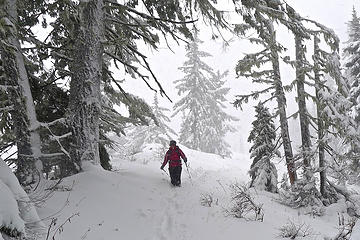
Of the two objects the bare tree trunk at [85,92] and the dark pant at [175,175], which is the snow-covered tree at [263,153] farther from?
the bare tree trunk at [85,92]

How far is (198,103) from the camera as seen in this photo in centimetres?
3619

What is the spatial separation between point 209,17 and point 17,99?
193 inches

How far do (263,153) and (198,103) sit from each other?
22293 millimetres

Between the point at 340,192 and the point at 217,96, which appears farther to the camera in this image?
the point at 217,96

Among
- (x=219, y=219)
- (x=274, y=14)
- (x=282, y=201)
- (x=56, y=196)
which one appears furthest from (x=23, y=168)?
(x=282, y=201)

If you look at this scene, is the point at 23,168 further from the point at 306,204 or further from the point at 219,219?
the point at 306,204

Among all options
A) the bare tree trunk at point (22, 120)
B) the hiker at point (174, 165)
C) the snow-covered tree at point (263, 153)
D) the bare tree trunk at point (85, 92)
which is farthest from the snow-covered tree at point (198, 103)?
the bare tree trunk at point (22, 120)

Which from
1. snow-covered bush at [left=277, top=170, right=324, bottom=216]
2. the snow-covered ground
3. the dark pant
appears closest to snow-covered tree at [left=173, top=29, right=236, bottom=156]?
snow-covered bush at [left=277, top=170, right=324, bottom=216]

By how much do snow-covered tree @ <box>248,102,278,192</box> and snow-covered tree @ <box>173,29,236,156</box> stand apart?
71.0 feet

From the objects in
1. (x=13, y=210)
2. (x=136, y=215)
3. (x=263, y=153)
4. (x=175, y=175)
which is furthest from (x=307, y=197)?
(x=13, y=210)

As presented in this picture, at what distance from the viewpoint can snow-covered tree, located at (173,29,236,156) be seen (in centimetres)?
3634

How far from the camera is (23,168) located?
6.77 m

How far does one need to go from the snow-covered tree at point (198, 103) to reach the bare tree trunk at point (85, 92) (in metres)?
27.7

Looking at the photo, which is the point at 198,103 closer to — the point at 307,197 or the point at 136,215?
the point at 307,197
